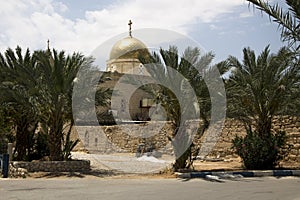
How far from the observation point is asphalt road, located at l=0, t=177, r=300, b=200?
29.7 ft

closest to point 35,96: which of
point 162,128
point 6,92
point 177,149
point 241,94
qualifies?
point 6,92

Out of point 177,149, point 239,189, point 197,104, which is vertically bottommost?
point 239,189

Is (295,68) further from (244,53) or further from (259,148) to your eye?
(259,148)

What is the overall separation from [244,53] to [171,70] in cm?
318

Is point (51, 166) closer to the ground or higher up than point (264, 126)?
closer to the ground

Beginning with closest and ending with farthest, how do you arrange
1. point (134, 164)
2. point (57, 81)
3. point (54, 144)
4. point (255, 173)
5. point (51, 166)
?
point (255, 173) → point (57, 81) → point (51, 166) → point (54, 144) → point (134, 164)

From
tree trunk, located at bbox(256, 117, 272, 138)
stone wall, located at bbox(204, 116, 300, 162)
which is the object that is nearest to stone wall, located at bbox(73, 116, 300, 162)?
stone wall, located at bbox(204, 116, 300, 162)

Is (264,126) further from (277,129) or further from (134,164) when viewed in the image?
(134,164)

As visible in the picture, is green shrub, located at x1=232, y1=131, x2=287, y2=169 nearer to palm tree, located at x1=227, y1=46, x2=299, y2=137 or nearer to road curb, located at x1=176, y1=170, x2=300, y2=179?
palm tree, located at x1=227, y1=46, x2=299, y2=137

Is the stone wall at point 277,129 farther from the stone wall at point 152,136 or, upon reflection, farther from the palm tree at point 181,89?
the palm tree at point 181,89

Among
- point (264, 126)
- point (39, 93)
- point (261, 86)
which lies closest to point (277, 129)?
point (264, 126)

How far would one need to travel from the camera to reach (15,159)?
17656mm

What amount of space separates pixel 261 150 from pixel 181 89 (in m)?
3.73

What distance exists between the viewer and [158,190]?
10141 mm
